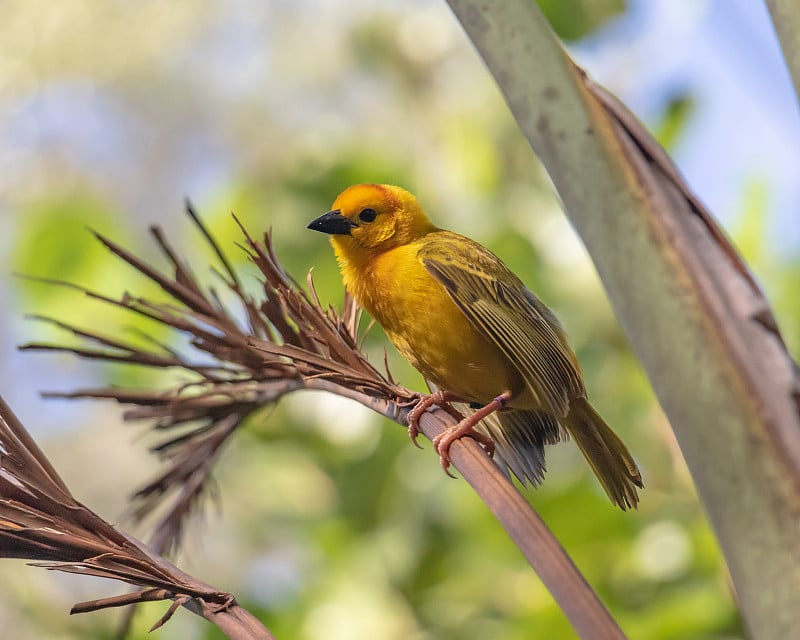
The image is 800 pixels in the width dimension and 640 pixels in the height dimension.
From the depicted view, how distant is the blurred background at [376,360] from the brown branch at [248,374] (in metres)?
0.08

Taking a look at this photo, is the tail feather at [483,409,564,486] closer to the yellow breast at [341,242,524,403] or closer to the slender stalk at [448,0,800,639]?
the yellow breast at [341,242,524,403]

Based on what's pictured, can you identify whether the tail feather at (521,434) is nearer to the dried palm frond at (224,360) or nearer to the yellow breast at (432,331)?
the yellow breast at (432,331)

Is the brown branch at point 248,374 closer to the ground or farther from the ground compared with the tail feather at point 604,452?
farther from the ground

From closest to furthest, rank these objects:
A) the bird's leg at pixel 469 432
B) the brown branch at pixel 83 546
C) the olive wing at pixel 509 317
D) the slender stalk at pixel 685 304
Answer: the slender stalk at pixel 685 304
the brown branch at pixel 83 546
the bird's leg at pixel 469 432
the olive wing at pixel 509 317

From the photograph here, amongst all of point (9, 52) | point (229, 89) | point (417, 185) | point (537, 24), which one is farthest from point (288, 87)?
point (537, 24)

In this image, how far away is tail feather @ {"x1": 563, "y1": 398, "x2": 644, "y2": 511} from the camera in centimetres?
119

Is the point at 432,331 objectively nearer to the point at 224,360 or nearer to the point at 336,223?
the point at 336,223

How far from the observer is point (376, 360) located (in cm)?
204

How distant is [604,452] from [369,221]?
0.47 m

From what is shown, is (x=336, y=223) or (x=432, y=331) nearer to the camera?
(x=432, y=331)

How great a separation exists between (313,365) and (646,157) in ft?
1.20

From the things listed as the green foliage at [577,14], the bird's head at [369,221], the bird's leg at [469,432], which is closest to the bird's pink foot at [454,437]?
the bird's leg at [469,432]

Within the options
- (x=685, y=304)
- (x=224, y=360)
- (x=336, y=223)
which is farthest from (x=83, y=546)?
(x=336, y=223)

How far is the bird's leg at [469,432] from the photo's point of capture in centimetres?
91
